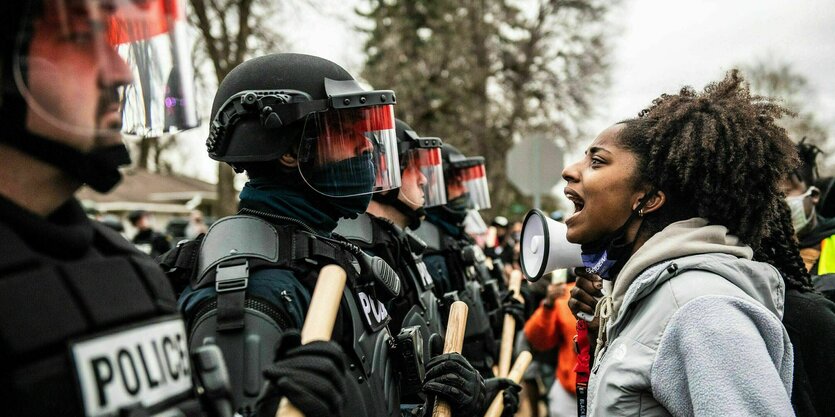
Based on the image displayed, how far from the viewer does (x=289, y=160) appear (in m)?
2.41

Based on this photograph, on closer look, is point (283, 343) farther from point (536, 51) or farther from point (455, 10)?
point (536, 51)

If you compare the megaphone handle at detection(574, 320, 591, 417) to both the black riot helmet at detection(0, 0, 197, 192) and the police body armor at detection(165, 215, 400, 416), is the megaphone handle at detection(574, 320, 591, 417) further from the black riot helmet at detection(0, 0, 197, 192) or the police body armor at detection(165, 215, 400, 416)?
the black riot helmet at detection(0, 0, 197, 192)

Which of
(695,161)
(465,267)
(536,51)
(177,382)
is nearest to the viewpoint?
(177,382)

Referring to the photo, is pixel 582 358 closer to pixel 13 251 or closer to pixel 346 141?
pixel 346 141

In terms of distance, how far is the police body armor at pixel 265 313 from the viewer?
72.5 inches

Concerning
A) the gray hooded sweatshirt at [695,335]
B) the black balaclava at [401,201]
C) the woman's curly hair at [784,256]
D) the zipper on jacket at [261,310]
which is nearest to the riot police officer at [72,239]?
the zipper on jacket at [261,310]

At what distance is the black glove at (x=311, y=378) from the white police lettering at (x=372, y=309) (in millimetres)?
631

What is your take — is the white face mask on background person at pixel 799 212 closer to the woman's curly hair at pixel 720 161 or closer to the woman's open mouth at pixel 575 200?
the woman's curly hair at pixel 720 161

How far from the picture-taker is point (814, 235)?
13.4 ft

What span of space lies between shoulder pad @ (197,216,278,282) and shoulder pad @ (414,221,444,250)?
2.75 meters

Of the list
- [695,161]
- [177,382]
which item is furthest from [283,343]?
[695,161]

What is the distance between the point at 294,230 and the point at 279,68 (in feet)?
1.95

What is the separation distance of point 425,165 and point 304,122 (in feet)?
6.92

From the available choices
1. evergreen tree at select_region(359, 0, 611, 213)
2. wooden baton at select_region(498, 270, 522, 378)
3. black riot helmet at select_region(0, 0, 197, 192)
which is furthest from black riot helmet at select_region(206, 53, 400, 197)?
evergreen tree at select_region(359, 0, 611, 213)
